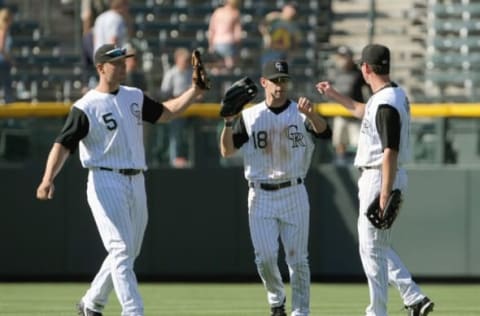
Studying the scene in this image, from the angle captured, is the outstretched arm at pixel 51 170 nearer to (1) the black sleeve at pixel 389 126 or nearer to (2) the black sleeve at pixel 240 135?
(2) the black sleeve at pixel 240 135

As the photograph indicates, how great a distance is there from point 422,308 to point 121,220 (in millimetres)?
2382

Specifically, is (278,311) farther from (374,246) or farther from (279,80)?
(279,80)

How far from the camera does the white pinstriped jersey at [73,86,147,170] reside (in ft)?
30.9

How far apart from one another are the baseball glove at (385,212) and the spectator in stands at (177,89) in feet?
26.1

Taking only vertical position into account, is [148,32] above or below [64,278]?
above

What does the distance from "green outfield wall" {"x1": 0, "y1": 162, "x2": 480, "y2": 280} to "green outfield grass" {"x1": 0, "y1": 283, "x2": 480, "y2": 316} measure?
13.8 inches

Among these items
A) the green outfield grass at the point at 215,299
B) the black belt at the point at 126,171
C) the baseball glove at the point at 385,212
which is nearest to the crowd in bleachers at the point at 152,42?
the green outfield grass at the point at 215,299

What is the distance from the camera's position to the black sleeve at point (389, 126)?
884 cm

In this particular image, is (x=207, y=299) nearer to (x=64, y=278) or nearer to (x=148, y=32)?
(x=64, y=278)

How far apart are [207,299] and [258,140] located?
3841mm

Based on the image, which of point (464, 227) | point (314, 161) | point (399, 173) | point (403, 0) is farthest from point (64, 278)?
point (399, 173)

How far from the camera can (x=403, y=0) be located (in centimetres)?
2030

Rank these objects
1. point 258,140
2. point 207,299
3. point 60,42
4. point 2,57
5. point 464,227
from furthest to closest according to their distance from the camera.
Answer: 1. point 60,42
2. point 2,57
3. point 464,227
4. point 207,299
5. point 258,140

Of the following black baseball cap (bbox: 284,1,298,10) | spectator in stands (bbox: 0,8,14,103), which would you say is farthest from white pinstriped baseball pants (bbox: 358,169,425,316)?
black baseball cap (bbox: 284,1,298,10)
